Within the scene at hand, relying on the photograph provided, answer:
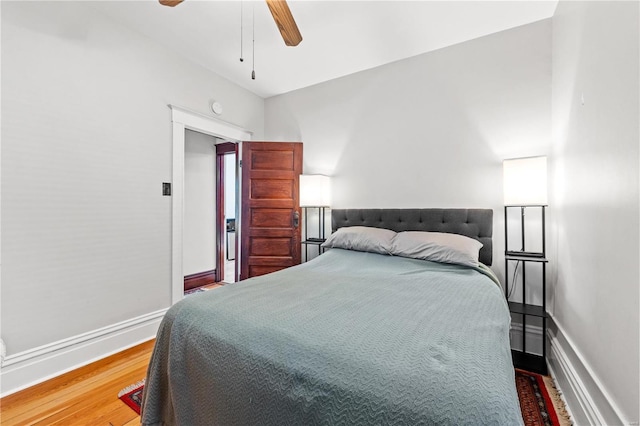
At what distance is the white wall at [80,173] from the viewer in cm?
180

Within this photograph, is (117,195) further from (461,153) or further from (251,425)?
(461,153)

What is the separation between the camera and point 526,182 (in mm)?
2020

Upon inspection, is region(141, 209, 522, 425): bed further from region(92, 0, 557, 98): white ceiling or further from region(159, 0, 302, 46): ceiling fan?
region(92, 0, 557, 98): white ceiling

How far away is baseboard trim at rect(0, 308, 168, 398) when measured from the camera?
1756 mm

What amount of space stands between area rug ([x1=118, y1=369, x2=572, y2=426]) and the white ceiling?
2730 mm

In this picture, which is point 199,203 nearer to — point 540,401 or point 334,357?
point 334,357

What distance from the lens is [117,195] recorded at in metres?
2.30

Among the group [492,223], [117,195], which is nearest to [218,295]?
[117,195]

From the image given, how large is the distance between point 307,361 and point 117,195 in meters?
2.28

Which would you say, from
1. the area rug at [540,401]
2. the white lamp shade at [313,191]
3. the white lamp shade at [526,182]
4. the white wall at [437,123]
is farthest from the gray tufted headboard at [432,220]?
the area rug at [540,401]

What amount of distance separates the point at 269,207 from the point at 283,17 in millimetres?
2148

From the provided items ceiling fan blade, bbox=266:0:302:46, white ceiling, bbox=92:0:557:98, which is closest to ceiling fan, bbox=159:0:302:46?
ceiling fan blade, bbox=266:0:302:46

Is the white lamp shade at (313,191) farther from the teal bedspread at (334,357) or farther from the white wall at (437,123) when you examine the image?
the teal bedspread at (334,357)

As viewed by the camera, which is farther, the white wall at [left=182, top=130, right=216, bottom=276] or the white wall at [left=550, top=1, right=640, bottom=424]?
the white wall at [left=182, top=130, right=216, bottom=276]
